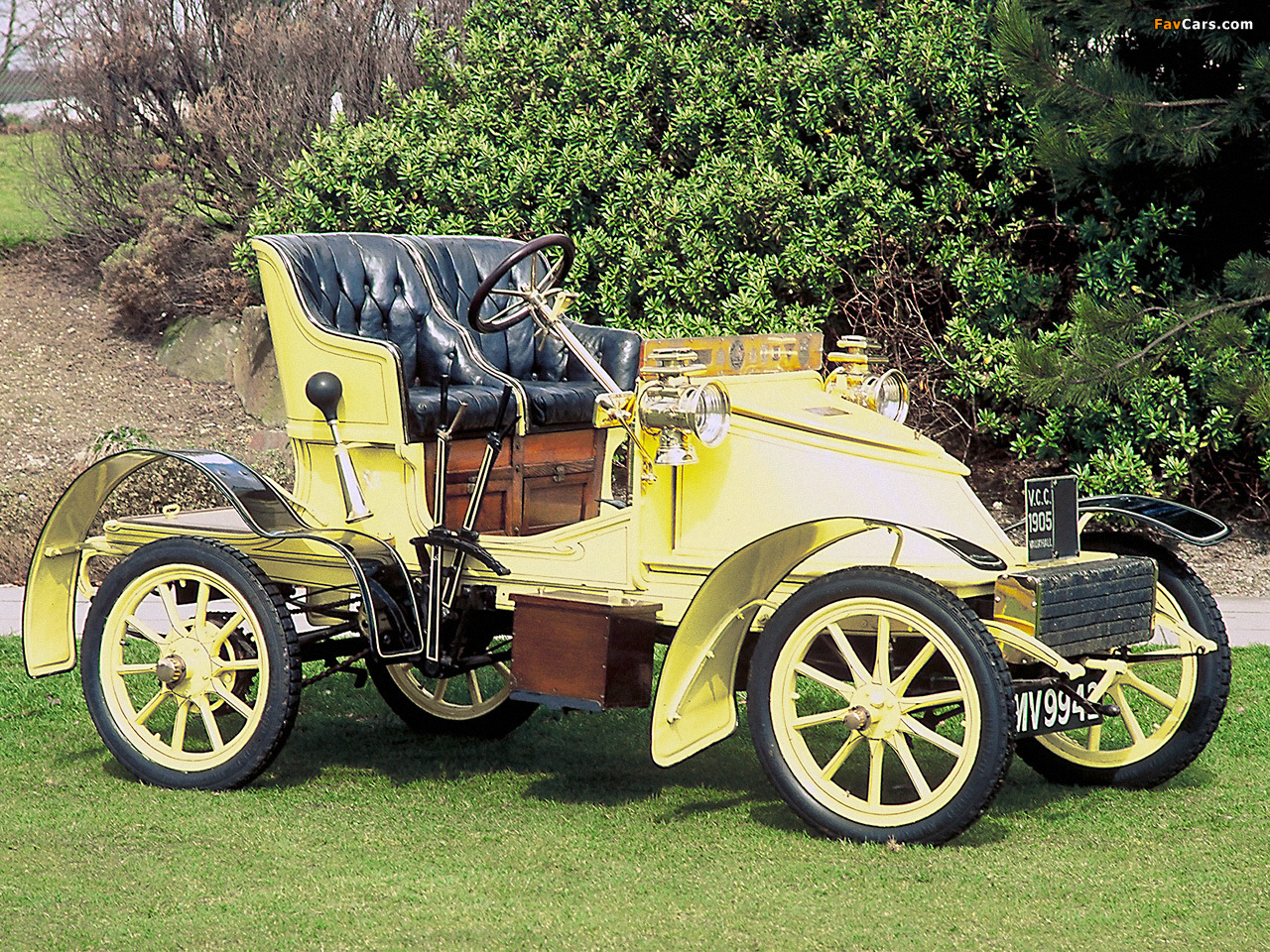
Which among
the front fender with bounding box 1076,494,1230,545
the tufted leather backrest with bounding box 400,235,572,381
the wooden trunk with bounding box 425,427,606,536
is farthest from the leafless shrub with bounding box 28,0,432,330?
the front fender with bounding box 1076,494,1230,545

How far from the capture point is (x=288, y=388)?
5.00m

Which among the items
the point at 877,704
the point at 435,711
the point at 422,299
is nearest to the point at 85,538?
the point at 435,711

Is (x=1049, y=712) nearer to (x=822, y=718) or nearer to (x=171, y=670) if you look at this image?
(x=822, y=718)

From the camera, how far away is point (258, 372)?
12.3m

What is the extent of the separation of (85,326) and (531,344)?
30.5 ft

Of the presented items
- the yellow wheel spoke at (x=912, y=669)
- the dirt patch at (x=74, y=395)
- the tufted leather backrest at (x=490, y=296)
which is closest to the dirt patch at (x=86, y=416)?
the dirt patch at (x=74, y=395)

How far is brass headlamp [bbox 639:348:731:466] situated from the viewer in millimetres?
4137

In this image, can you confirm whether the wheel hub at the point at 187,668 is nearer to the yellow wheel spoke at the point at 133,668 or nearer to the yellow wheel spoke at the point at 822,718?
the yellow wheel spoke at the point at 133,668

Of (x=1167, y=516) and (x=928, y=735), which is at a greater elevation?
(x=1167, y=516)

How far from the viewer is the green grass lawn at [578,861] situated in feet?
11.2

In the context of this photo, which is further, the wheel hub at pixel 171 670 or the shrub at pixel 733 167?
the shrub at pixel 733 167

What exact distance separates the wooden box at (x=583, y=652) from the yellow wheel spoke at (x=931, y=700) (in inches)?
30.8

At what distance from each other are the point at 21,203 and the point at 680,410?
1510cm
